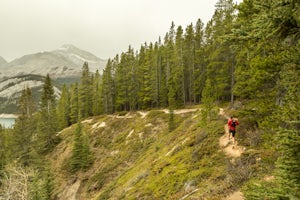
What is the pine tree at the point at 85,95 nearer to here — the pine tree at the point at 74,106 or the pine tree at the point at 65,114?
the pine tree at the point at 74,106

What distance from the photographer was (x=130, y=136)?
155 ft

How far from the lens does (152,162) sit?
28672 mm

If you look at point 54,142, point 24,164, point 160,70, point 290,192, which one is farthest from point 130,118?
point 290,192

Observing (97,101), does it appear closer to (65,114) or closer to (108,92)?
(108,92)

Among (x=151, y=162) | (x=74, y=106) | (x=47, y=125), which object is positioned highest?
(x=74, y=106)

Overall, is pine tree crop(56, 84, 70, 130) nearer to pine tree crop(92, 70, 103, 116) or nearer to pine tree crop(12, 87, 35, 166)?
pine tree crop(92, 70, 103, 116)

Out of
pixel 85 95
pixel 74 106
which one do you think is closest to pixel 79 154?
pixel 85 95

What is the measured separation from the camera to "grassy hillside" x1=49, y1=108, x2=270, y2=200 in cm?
A: 1639

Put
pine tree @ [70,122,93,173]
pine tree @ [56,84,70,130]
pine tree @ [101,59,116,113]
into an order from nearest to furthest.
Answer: pine tree @ [70,122,93,173], pine tree @ [101,59,116,113], pine tree @ [56,84,70,130]

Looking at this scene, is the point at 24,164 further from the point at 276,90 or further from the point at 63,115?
the point at 276,90

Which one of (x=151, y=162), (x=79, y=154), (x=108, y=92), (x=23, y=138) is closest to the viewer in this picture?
(x=151, y=162)

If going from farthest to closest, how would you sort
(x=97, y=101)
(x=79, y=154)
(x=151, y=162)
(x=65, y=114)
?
(x=65, y=114) → (x=97, y=101) → (x=79, y=154) → (x=151, y=162)

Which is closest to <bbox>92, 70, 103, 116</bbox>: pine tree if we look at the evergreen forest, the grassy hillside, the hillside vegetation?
the evergreen forest

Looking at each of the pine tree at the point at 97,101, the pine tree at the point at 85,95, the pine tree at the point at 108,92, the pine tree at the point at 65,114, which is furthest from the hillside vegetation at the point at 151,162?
the pine tree at the point at 65,114
